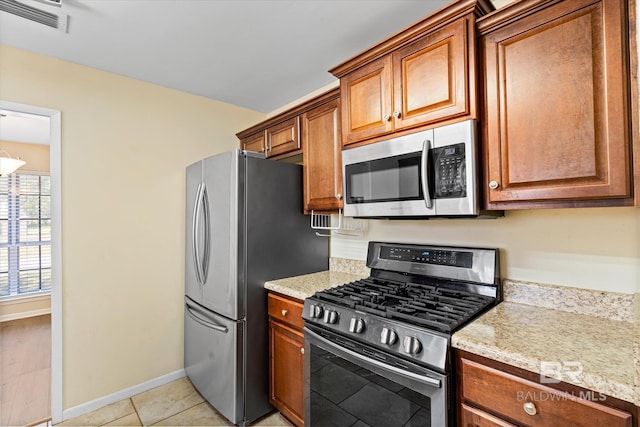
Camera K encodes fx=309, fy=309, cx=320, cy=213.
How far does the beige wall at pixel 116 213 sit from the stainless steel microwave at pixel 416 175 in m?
1.65

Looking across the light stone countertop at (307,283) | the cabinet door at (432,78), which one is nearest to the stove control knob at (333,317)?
the light stone countertop at (307,283)

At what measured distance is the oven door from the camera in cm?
120

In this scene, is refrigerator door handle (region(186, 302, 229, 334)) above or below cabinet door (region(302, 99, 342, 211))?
below

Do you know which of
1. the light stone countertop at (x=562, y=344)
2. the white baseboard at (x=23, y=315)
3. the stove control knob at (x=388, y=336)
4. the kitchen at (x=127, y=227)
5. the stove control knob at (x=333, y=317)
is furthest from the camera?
the white baseboard at (x=23, y=315)

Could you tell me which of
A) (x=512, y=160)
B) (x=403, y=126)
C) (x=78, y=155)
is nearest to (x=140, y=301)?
(x=78, y=155)

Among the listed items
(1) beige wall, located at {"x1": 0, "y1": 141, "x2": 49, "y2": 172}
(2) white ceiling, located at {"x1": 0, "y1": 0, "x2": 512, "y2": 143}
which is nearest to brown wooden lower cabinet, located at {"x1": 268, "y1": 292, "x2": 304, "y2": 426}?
(2) white ceiling, located at {"x1": 0, "y1": 0, "x2": 512, "y2": 143}

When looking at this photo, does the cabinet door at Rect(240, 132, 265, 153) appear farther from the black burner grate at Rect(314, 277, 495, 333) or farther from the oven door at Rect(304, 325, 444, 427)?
the oven door at Rect(304, 325, 444, 427)

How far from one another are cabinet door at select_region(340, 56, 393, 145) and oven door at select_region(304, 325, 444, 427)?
1129 mm

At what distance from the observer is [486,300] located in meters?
1.53

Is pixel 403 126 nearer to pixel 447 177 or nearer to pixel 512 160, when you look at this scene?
pixel 447 177

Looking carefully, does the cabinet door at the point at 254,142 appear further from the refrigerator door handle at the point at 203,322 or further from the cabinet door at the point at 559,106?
the cabinet door at the point at 559,106

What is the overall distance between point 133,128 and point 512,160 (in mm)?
2624

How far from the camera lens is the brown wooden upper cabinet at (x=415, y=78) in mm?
1386

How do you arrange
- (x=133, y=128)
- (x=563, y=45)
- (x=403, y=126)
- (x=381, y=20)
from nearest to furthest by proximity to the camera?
(x=563, y=45) < (x=403, y=126) < (x=381, y=20) < (x=133, y=128)
